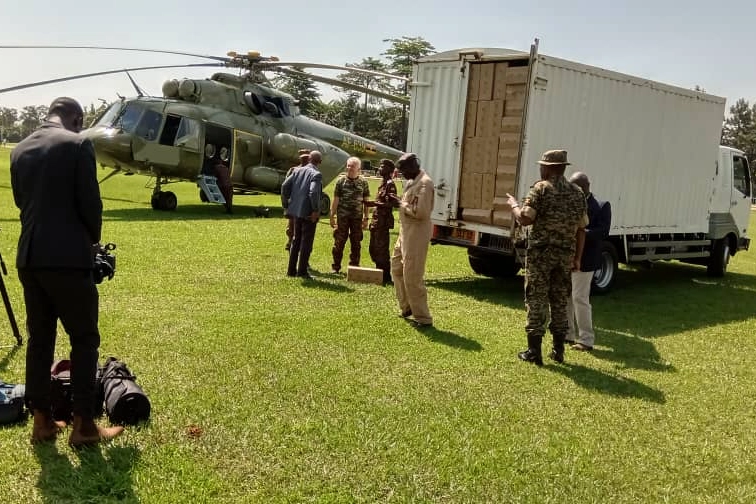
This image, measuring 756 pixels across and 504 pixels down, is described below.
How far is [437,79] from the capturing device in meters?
9.38

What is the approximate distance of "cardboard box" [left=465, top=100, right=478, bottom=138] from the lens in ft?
29.9

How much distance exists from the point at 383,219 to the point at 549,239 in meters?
3.70

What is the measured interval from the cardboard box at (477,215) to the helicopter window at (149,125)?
30.5 feet

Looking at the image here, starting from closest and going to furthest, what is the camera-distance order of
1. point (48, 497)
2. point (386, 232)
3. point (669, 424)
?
1. point (48, 497)
2. point (669, 424)
3. point (386, 232)

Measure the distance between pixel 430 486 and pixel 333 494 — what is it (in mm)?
533

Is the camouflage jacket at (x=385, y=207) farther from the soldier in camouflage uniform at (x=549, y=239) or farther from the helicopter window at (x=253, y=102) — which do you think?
the helicopter window at (x=253, y=102)

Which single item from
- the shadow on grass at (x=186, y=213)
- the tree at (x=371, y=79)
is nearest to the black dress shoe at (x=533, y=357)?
the shadow on grass at (x=186, y=213)

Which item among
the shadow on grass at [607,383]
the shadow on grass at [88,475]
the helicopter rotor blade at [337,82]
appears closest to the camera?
the shadow on grass at [88,475]

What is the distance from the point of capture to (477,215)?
360 inches

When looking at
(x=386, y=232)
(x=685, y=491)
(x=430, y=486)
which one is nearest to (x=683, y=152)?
(x=386, y=232)

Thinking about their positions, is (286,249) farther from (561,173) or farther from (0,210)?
(0,210)

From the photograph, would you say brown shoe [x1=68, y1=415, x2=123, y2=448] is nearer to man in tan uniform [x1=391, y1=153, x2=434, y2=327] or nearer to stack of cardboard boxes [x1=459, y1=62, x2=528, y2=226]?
man in tan uniform [x1=391, y1=153, x2=434, y2=327]

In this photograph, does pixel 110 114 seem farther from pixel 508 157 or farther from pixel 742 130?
pixel 742 130

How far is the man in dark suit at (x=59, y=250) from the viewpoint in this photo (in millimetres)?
3408
